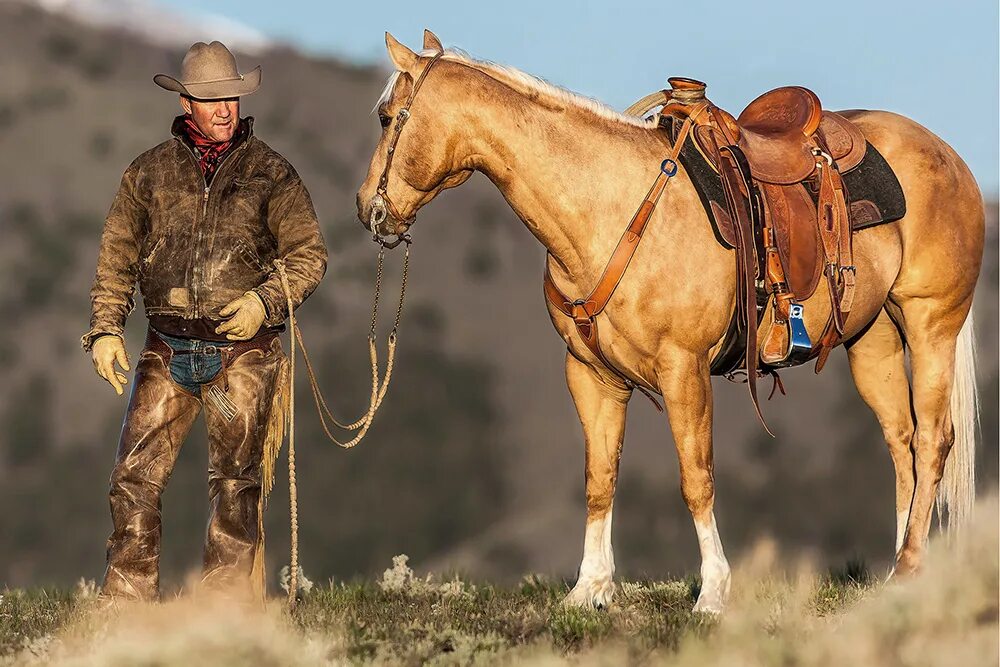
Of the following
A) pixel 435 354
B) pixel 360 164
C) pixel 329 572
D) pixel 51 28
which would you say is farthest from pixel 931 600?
pixel 51 28

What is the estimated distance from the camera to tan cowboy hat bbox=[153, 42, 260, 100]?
21.1 ft

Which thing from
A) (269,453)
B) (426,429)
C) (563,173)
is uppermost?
(563,173)

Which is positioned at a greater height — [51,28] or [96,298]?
[51,28]

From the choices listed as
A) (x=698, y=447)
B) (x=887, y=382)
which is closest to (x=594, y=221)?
(x=698, y=447)

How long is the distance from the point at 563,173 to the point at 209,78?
5.70 ft

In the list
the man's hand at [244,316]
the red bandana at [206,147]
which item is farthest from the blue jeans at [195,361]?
the red bandana at [206,147]

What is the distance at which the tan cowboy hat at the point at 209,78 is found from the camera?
21.1 ft

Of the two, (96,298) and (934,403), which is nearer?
(96,298)

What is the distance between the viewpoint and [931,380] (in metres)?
7.89

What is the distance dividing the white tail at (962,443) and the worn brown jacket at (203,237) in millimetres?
3971

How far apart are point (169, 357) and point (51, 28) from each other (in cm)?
4809

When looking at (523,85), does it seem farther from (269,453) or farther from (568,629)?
(568,629)

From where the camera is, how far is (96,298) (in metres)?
6.63

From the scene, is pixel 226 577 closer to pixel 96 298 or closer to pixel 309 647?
pixel 309 647
